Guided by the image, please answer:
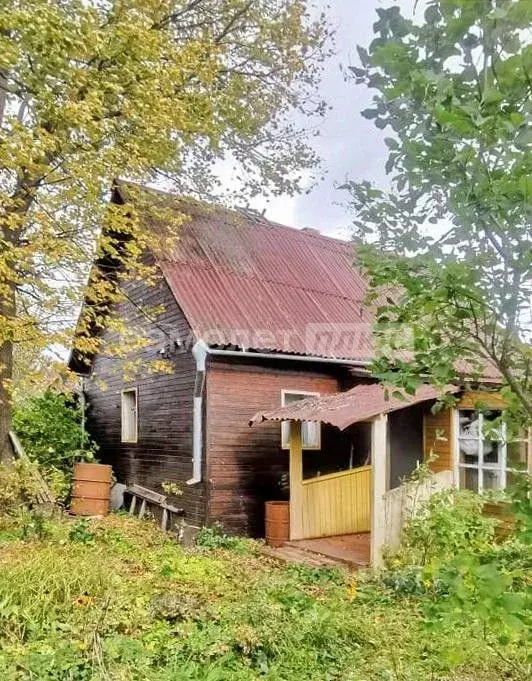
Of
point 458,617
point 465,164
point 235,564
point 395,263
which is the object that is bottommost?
point 235,564

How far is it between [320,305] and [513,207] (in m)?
9.96

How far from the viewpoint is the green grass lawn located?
160 inches

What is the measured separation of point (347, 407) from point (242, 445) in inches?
97.9

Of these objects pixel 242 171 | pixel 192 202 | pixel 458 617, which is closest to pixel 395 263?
pixel 458 617

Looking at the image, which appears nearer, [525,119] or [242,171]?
[525,119]

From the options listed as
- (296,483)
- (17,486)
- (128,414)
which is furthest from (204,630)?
(128,414)

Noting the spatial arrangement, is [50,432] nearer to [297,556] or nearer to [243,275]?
[243,275]

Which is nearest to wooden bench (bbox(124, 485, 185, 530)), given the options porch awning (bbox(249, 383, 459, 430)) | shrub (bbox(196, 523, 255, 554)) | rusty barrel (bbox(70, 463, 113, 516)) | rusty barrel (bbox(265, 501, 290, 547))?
rusty barrel (bbox(70, 463, 113, 516))

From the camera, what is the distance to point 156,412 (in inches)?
425

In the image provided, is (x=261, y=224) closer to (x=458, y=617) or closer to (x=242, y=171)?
(x=242, y=171)

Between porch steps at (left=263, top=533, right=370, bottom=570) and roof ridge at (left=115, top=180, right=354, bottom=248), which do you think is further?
roof ridge at (left=115, top=180, right=354, bottom=248)

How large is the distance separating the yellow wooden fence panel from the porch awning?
109 cm

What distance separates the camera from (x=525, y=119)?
1.51m

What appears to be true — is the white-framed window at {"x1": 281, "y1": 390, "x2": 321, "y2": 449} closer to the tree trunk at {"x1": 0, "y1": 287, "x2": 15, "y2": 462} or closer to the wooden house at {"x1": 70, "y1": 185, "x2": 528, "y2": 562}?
the wooden house at {"x1": 70, "y1": 185, "x2": 528, "y2": 562}
